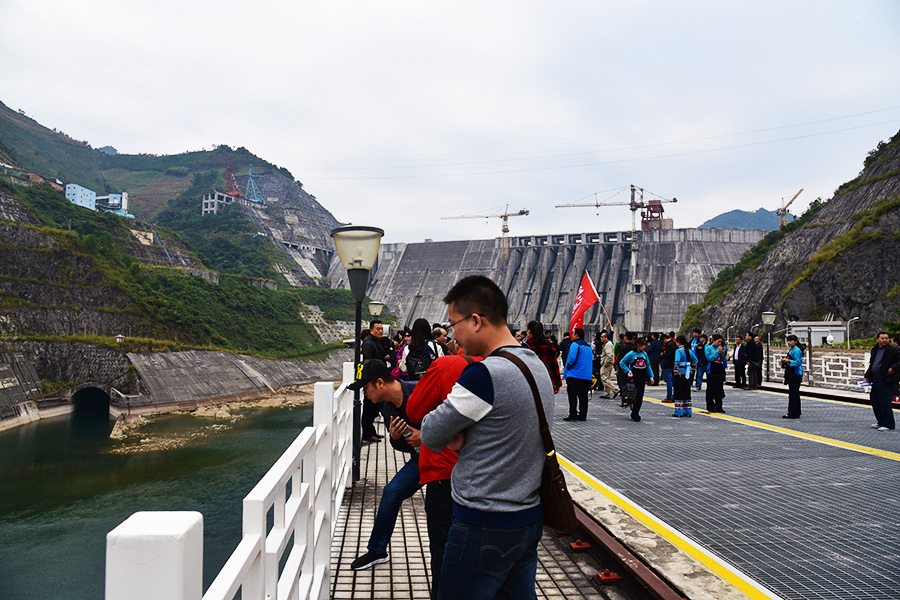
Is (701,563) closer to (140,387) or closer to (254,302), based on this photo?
(140,387)

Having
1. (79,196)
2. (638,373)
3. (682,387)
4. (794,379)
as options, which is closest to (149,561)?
(638,373)

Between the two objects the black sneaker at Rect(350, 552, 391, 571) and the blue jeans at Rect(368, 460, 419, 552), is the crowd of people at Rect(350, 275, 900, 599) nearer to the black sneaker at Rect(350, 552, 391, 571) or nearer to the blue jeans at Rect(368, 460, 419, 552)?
the blue jeans at Rect(368, 460, 419, 552)

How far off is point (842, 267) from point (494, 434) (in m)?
32.4

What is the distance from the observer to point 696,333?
52.3 feet

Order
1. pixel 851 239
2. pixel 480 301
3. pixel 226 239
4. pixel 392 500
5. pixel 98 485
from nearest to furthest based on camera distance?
pixel 480 301, pixel 392 500, pixel 98 485, pixel 851 239, pixel 226 239

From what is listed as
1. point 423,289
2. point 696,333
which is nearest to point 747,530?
point 696,333

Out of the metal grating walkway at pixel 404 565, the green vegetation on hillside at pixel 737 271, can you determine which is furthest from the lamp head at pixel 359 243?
the green vegetation on hillside at pixel 737 271

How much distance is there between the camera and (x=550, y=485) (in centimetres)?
223

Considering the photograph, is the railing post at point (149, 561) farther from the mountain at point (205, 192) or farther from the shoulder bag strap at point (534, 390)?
the mountain at point (205, 192)

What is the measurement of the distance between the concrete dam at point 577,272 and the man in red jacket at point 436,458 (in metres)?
51.5

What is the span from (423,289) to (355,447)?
2232 inches

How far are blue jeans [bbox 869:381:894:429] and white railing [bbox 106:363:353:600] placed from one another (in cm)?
854

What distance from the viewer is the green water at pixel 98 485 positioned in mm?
12328

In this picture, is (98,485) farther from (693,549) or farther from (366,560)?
(693,549)
